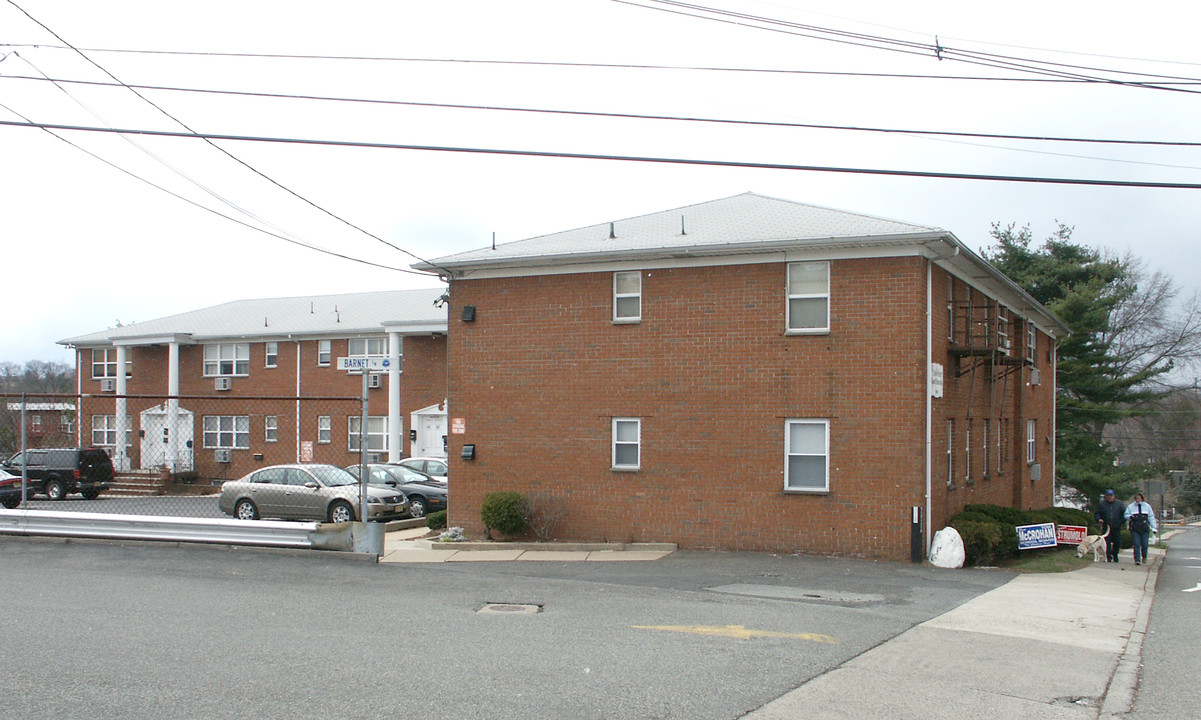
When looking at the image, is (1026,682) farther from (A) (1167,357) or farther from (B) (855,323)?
(A) (1167,357)

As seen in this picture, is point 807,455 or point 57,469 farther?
point 57,469

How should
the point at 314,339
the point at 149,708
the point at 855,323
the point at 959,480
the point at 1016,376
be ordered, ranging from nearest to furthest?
the point at 149,708 < the point at 855,323 < the point at 959,480 < the point at 1016,376 < the point at 314,339

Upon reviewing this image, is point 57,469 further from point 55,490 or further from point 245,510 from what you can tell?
point 245,510

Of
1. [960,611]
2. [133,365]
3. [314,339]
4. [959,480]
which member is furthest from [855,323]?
[133,365]

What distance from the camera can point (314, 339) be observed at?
3684 centimetres

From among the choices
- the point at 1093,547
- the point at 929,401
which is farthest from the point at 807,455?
the point at 1093,547

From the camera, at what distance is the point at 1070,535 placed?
66.1 ft

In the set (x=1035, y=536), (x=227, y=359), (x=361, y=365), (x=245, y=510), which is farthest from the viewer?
(x=227, y=359)

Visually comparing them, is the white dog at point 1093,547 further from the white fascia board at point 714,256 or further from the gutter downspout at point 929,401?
the white fascia board at point 714,256

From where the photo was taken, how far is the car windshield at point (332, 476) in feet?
70.5

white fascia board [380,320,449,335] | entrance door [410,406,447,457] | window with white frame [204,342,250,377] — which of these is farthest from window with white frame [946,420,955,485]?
window with white frame [204,342,250,377]

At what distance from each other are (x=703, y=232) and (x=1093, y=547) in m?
10.2

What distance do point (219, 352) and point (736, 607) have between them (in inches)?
1272

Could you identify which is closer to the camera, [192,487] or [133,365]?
[192,487]
